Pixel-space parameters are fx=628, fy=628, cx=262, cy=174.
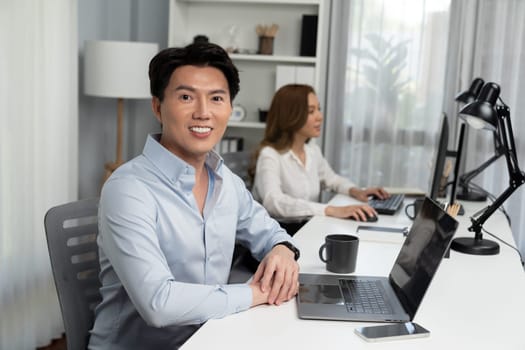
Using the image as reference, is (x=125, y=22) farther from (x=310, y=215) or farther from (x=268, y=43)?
(x=310, y=215)

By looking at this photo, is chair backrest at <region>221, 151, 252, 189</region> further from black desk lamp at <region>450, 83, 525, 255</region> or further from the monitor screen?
black desk lamp at <region>450, 83, 525, 255</region>

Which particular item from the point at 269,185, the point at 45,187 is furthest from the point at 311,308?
the point at 45,187

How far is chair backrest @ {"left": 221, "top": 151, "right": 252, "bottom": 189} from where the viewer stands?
3275 mm

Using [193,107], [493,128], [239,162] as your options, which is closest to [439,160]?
[493,128]

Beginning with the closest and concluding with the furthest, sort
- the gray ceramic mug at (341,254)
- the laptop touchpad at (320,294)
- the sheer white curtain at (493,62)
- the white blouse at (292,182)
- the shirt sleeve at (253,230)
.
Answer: the laptop touchpad at (320,294) < the gray ceramic mug at (341,254) < the shirt sleeve at (253,230) < the white blouse at (292,182) < the sheer white curtain at (493,62)

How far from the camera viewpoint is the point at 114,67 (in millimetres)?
3215

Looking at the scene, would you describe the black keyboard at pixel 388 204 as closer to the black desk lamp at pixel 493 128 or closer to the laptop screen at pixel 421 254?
the black desk lamp at pixel 493 128

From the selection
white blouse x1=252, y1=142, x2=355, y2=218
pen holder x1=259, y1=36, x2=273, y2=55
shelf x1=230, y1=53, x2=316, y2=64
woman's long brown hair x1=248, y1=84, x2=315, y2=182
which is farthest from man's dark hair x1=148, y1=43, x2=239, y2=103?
pen holder x1=259, y1=36, x2=273, y2=55

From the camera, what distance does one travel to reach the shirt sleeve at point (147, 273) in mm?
1341

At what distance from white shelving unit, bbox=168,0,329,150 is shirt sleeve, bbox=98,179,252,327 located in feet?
8.08

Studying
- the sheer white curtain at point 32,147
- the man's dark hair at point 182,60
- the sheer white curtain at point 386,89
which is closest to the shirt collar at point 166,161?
the man's dark hair at point 182,60

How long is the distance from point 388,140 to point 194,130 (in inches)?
102

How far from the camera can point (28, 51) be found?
8.86ft

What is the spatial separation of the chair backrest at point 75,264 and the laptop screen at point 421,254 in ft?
2.61
